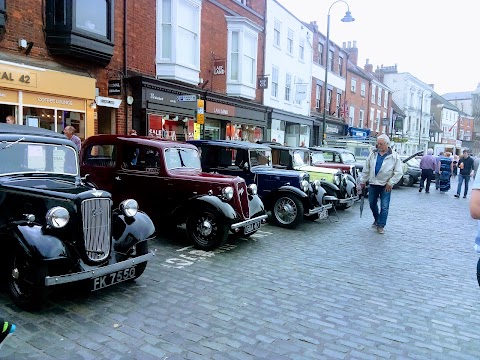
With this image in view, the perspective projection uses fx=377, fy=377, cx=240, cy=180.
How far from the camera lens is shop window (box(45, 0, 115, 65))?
10352 mm

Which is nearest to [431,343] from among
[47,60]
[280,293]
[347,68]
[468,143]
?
[280,293]

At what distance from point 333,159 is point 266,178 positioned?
6214 millimetres

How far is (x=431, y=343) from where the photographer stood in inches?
139

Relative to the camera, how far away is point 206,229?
631cm

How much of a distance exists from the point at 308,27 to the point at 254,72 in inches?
381

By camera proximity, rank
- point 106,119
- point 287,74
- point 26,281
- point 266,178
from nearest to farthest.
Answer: point 26,281 < point 266,178 < point 106,119 < point 287,74

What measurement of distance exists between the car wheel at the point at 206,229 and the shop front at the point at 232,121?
10757 millimetres

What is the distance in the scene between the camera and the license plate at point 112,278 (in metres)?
3.89

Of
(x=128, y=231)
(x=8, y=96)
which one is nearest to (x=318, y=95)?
(x=8, y=96)

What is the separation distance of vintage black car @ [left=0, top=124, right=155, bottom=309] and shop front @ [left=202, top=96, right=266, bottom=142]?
485 inches

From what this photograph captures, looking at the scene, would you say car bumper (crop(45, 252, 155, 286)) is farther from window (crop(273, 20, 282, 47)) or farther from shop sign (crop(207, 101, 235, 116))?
window (crop(273, 20, 282, 47))

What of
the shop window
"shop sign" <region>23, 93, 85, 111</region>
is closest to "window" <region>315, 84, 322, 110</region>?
the shop window

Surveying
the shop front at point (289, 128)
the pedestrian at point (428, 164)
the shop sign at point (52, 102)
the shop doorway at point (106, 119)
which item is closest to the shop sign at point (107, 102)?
the shop doorway at point (106, 119)

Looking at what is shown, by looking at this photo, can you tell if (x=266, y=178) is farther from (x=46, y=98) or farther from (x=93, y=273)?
(x=46, y=98)
